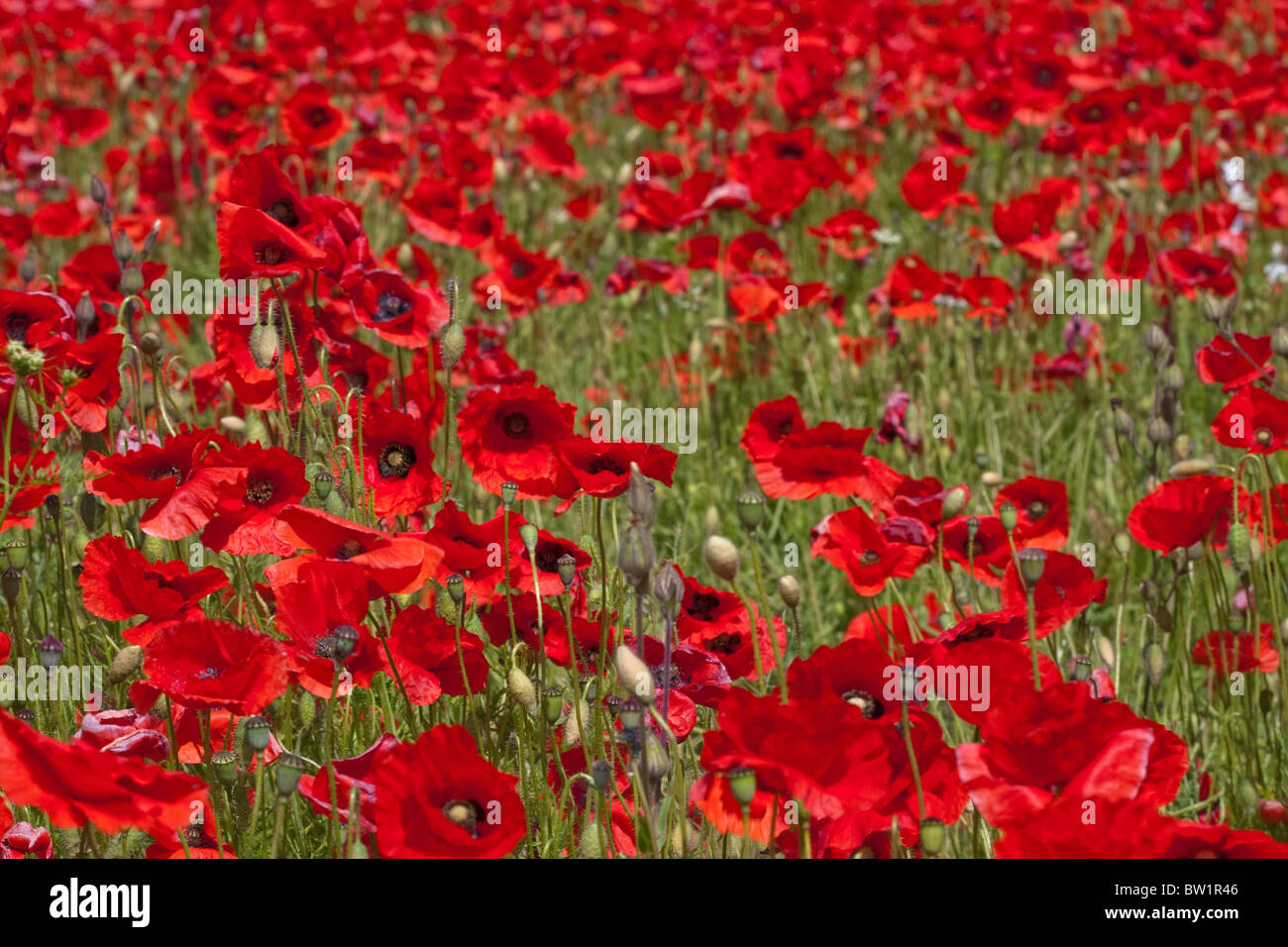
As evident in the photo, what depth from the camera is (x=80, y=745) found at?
1.20 m

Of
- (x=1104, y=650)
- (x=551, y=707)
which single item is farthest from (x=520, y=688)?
(x=1104, y=650)

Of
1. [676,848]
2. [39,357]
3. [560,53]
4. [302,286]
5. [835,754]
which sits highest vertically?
[560,53]

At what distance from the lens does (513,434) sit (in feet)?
6.71

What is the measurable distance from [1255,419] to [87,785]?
1.65 meters

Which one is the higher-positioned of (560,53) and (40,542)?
(560,53)

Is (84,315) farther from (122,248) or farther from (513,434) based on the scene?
(513,434)

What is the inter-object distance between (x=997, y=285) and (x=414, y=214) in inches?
57.6

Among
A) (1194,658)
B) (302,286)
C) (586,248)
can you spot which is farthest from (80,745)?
(586,248)

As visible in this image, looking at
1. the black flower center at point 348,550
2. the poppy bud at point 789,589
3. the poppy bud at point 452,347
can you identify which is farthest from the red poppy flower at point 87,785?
the poppy bud at point 452,347

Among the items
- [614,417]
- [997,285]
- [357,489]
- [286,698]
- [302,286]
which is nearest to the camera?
[286,698]

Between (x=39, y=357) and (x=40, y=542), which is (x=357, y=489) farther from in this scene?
(x=40, y=542)

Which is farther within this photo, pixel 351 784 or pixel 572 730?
pixel 572 730

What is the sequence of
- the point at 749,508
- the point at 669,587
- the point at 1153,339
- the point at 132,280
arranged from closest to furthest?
the point at 669,587
the point at 749,508
the point at 132,280
the point at 1153,339

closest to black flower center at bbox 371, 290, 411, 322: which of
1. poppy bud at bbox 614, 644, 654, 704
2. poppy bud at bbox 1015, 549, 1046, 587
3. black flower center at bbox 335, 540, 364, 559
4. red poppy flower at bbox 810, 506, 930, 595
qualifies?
black flower center at bbox 335, 540, 364, 559
